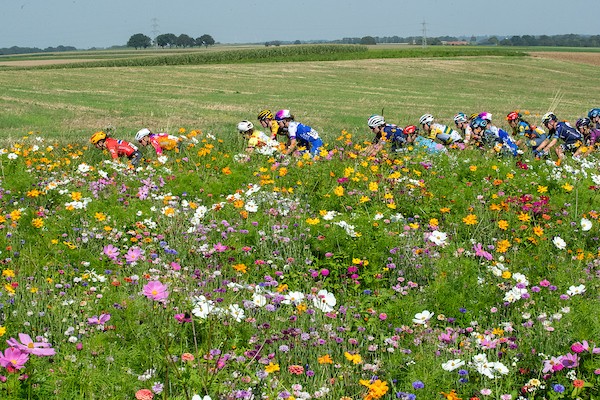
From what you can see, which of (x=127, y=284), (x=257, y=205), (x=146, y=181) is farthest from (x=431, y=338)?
(x=146, y=181)

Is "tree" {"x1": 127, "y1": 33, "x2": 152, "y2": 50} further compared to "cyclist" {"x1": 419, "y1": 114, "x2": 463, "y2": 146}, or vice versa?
"tree" {"x1": 127, "y1": 33, "x2": 152, "y2": 50}

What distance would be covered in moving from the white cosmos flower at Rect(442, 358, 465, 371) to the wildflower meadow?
0.06 ft

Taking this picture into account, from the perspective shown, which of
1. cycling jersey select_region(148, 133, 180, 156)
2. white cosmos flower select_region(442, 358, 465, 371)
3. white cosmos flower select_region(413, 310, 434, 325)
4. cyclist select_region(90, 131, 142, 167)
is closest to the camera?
white cosmos flower select_region(442, 358, 465, 371)

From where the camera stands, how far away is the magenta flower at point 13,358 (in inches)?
111

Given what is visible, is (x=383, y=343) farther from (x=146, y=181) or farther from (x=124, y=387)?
(x=146, y=181)

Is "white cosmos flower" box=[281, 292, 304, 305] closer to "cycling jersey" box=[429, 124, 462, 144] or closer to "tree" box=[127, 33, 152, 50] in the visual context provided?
"cycling jersey" box=[429, 124, 462, 144]

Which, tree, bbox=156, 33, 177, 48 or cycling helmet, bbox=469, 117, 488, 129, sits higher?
tree, bbox=156, 33, 177, 48

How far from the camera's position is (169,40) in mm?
188625

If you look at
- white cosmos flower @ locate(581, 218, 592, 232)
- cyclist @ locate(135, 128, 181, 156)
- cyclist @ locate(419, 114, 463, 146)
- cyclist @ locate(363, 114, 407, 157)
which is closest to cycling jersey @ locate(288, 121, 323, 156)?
cyclist @ locate(363, 114, 407, 157)

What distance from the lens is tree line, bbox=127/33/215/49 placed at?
184m

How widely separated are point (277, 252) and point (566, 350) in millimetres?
2503

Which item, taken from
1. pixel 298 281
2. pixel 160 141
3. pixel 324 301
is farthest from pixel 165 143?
pixel 324 301

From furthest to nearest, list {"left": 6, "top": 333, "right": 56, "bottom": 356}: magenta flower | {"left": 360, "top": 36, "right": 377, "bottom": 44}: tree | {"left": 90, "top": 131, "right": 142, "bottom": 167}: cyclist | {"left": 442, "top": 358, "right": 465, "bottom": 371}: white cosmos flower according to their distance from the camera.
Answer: {"left": 360, "top": 36, "right": 377, "bottom": 44}: tree, {"left": 90, "top": 131, "right": 142, "bottom": 167}: cyclist, {"left": 442, "top": 358, "right": 465, "bottom": 371}: white cosmos flower, {"left": 6, "top": 333, "right": 56, "bottom": 356}: magenta flower

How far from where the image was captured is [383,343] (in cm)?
401
